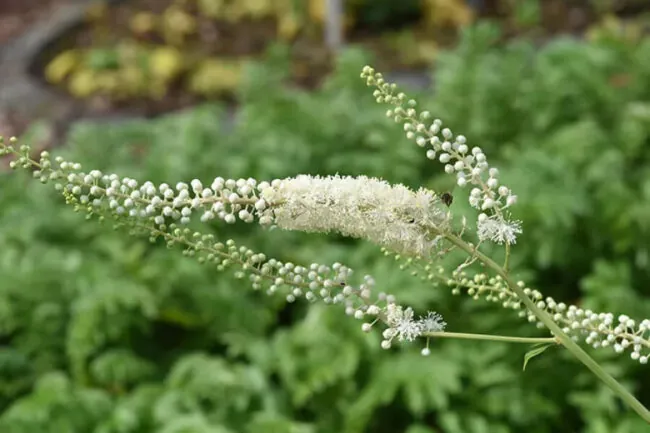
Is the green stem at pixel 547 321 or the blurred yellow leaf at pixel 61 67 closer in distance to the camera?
the green stem at pixel 547 321

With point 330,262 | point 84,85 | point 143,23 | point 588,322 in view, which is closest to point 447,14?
point 143,23

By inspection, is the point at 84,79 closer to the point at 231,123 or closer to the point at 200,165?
the point at 231,123

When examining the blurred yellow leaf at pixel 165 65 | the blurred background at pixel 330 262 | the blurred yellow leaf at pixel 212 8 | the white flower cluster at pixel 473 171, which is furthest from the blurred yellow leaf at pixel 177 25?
the white flower cluster at pixel 473 171

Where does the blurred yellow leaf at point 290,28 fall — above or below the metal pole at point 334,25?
above

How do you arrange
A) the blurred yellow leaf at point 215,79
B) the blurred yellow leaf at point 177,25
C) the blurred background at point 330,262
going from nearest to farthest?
the blurred background at point 330,262 < the blurred yellow leaf at point 215,79 < the blurred yellow leaf at point 177,25

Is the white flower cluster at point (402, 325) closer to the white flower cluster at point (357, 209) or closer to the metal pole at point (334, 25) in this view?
the white flower cluster at point (357, 209)

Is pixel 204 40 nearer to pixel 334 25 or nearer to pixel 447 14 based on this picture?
pixel 334 25

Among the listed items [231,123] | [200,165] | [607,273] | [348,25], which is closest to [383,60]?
[348,25]

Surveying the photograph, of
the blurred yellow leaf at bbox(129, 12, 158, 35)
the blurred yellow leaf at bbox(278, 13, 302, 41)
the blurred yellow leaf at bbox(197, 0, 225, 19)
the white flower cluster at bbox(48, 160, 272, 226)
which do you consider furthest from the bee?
the blurred yellow leaf at bbox(197, 0, 225, 19)
